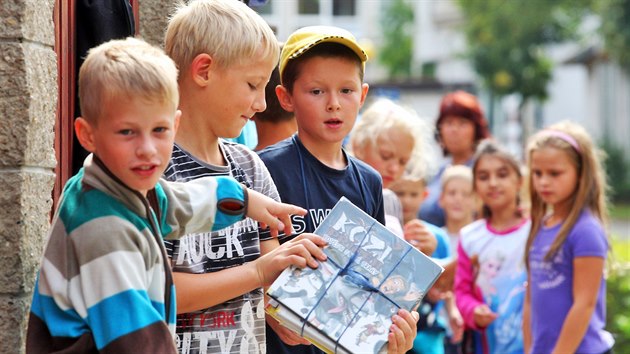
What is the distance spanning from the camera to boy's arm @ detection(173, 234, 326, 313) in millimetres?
2969

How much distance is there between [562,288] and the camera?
5832 millimetres

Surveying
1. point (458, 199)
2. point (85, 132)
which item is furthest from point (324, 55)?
point (458, 199)

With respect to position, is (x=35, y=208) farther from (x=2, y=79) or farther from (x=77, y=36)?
(x=77, y=36)

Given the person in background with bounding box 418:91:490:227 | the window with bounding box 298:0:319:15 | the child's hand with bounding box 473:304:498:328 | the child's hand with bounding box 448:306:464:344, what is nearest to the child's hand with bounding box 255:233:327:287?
the child's hand with bounding box 473:304:498:328

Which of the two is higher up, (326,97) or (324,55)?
(324,55)

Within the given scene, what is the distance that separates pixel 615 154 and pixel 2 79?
142 feet

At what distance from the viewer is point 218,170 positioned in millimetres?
3119

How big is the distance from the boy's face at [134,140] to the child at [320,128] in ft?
3.68

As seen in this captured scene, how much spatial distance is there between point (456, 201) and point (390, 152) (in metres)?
2.19

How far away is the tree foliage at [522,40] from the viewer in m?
42.9

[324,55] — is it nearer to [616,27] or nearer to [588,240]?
[588,240]

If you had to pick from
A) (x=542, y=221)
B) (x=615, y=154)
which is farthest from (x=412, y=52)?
(x=542, y=221)

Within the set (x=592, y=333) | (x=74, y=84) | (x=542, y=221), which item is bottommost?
(x=592, y=333)

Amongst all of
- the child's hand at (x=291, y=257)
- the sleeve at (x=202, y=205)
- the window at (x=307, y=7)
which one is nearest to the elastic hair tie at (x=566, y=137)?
the child's hand at (x=291, y=257)
